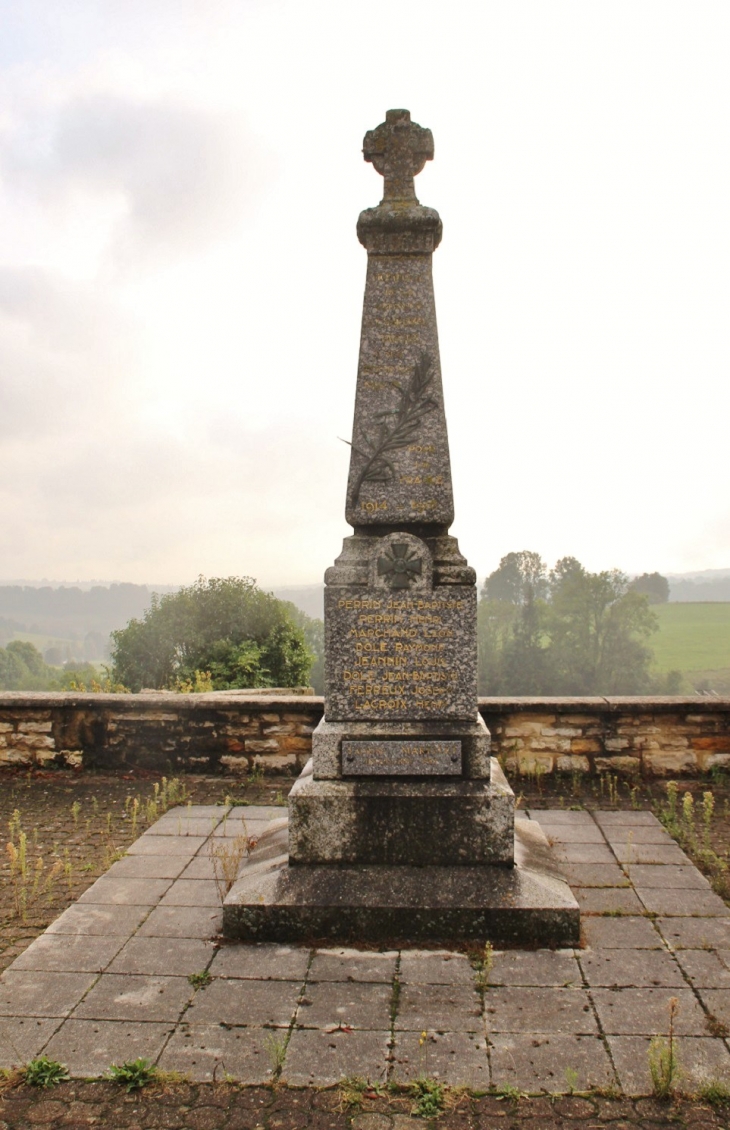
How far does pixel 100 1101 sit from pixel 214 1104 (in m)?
0.43

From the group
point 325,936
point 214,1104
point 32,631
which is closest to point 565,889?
point 325,936

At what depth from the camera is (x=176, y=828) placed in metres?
5.89

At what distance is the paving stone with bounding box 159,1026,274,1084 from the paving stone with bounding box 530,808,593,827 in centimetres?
331

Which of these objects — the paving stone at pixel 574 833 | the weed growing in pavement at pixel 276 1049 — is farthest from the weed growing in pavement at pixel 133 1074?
the paving stone at pixel 574 833

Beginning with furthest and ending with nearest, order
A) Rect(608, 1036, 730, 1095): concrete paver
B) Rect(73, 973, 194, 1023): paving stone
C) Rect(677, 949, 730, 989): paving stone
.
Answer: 1. Rect(677, 949, 730, 989): paving stone
2. Rect(73, 973, 194, 1023): paving stone
3. Rect(608, 1036, 730, 1095): concrete paver

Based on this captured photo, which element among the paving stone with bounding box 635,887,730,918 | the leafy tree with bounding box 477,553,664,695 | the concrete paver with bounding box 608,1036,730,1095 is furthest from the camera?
the leafy tree with bounding box 477,553,664,695

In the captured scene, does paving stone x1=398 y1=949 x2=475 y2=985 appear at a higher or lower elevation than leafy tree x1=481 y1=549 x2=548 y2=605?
lower

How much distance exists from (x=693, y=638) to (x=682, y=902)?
49963 mm

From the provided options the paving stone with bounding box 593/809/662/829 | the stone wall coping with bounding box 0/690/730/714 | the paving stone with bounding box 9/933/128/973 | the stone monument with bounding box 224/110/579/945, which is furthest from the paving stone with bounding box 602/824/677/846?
the paving stone with bounding box 9/933/128/973

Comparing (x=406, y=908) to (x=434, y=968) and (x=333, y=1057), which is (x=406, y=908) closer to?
(x=434, y=968)

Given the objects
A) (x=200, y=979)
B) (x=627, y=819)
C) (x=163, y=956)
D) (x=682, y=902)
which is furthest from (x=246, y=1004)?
(x=627, y=819)

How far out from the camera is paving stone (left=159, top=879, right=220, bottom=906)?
4543 mm

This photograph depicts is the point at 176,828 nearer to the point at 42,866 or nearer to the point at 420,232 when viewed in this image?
the point at 42,866

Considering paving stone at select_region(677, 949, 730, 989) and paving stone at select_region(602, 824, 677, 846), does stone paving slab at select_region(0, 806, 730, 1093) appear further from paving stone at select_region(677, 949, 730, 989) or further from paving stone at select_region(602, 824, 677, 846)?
paving stone at select_region(602, 824, 677, 846)
